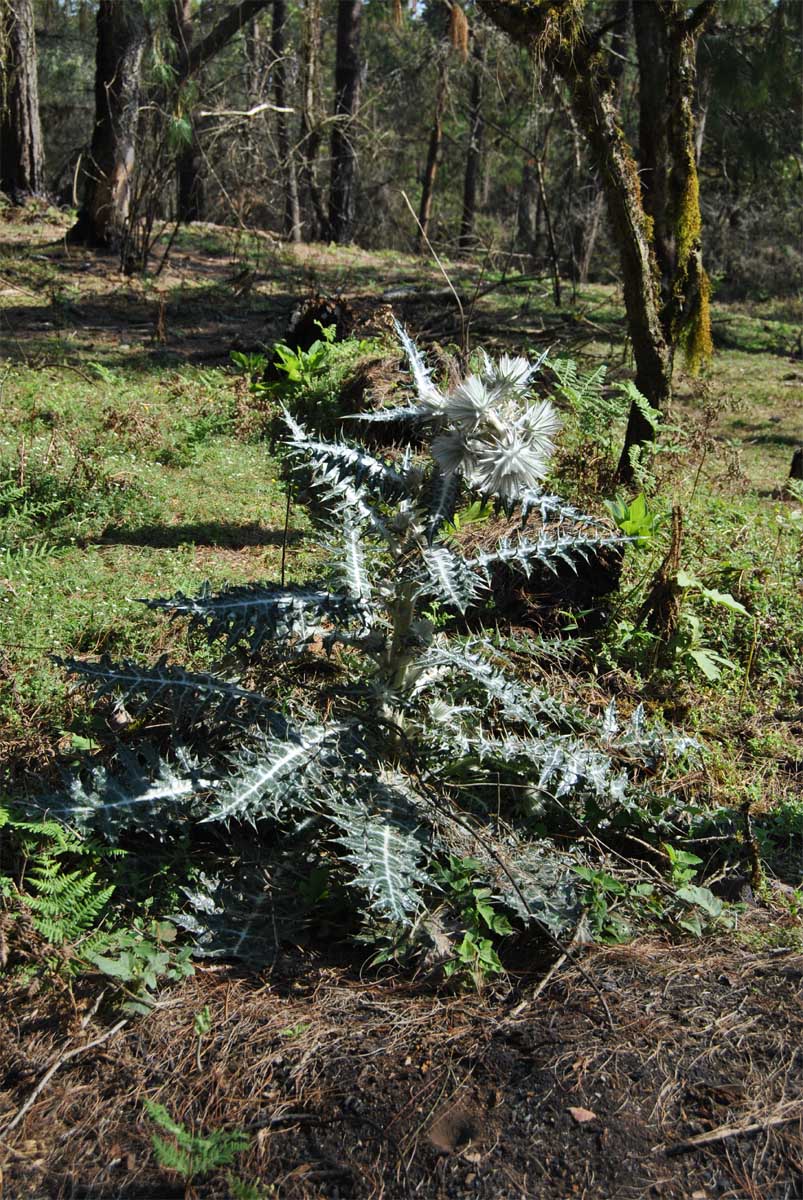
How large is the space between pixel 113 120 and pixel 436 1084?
10.4 metres

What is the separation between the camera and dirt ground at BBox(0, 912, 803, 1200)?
209cm

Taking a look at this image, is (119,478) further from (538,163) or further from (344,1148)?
(538,163)

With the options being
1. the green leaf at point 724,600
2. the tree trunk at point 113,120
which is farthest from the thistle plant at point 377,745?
the tree trunk at point 113,120

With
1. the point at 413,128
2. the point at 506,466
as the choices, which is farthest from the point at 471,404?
the point at 413,128

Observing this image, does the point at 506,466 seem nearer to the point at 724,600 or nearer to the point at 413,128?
the point at 724,600

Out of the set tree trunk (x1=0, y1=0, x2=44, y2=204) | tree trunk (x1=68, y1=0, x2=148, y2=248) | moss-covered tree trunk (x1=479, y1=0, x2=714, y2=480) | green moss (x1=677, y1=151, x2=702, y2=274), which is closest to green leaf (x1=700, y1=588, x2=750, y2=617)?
moss-covered tree trunk (x1=479, y1=0, x2=714, y2=480)

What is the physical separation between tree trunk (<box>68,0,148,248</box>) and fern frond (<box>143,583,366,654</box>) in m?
8.65

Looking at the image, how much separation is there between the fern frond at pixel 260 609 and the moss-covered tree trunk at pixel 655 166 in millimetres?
3102

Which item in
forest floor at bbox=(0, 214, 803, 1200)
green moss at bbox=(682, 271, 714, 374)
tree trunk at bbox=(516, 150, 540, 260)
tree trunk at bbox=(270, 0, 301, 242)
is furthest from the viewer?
tree trunk at bbox=(516, 150, 540, 260)

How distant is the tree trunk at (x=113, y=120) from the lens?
10.1 meters

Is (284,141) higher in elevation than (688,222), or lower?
higher

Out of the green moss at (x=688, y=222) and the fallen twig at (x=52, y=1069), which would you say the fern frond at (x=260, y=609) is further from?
the green moss at (x=688, y=222)

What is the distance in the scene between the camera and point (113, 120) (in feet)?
33.8

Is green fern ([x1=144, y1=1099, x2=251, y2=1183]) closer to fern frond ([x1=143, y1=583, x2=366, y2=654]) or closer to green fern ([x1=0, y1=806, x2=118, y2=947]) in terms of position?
green fern ([x1=0, y1=806, x2=118, y2=947])
